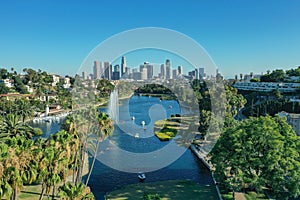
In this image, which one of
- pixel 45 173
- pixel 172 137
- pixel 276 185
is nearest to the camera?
pixel 45 173

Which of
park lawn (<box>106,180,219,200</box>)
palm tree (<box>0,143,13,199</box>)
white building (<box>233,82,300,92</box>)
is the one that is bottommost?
park lawn (<box>106,180,219,200</box>)

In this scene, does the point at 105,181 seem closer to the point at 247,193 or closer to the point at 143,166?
the point at 143,166

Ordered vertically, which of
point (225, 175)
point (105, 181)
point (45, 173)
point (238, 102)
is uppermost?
point (238, 102)

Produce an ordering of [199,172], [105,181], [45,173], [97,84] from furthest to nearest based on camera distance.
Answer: [97,84] → [199,172] → [105,181] → [45,173]

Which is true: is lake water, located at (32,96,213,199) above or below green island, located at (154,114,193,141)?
below

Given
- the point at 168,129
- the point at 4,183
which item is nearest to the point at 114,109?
the point at 168,129

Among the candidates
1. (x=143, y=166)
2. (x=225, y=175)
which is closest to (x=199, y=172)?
(x=143, y=166)

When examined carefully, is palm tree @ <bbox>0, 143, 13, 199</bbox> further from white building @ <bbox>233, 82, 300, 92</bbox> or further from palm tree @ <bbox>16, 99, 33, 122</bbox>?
white building @ <bbox>233, 82, 300, 92</bbox>

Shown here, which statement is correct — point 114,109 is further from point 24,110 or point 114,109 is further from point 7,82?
point 7,82

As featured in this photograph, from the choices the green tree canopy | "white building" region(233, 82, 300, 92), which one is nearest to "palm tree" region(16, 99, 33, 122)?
the green tree canopy
